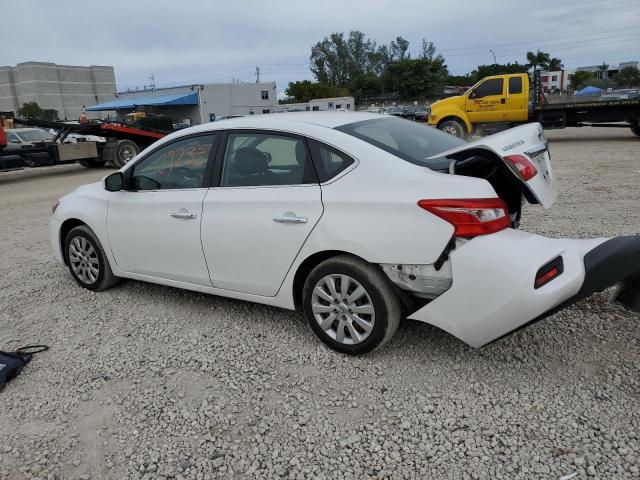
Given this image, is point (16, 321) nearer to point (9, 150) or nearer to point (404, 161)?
point (404, 161)

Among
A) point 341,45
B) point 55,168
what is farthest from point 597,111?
point 341,45

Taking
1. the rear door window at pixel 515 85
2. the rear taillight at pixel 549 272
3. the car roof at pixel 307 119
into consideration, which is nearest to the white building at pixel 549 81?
the rear door window at pixel 515 85

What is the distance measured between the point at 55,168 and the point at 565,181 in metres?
17.5

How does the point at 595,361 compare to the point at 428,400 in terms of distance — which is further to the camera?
the point at 595,361

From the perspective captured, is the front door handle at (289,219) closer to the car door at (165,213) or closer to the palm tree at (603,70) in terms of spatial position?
the car door at (165,213)

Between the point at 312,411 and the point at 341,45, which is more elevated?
the point at 341,45

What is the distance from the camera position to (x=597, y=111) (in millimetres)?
16141

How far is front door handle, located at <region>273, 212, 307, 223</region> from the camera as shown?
324 cm

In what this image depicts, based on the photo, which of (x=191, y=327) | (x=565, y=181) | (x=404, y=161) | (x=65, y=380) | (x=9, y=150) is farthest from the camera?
(x=9, y=150)

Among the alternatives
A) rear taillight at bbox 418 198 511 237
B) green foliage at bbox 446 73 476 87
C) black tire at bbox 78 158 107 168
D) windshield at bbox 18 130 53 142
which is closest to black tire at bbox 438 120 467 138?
black tire at bbox 78 158 107 168

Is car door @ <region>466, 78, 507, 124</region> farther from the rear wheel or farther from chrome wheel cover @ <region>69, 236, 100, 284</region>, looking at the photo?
chrome wheel cover @ <region>69, 236, 100, 284</region>

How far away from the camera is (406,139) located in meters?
3.52

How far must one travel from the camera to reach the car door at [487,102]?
54.1 ft

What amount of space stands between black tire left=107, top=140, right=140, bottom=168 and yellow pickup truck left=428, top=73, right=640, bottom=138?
1017 centimetres
